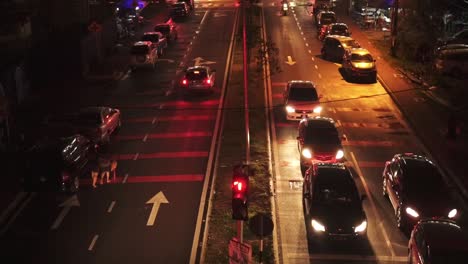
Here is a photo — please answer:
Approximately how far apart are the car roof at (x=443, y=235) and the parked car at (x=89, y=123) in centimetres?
1519

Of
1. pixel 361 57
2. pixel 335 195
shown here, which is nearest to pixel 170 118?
pixel 361 57

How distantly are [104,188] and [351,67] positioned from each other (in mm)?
21933

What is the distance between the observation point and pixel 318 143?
84.0 ft

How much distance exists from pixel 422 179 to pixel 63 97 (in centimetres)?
2365

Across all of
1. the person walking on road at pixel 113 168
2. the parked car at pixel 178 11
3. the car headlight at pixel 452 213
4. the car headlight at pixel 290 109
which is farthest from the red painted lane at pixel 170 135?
the parked car at pixel 178 11

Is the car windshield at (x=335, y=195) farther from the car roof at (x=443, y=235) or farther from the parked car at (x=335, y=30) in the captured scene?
the parked car at (x=335, y=30)

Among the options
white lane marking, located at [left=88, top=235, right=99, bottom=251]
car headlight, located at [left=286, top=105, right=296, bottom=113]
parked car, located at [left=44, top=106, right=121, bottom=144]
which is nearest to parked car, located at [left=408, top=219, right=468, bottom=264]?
white lane marking, located at [left=88, top=235, right=99, bottom=251]

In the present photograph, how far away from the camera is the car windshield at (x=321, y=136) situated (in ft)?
84.5

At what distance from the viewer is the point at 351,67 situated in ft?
134

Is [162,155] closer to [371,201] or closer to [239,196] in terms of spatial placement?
[371,201]

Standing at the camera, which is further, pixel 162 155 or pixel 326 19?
pixel 326 19

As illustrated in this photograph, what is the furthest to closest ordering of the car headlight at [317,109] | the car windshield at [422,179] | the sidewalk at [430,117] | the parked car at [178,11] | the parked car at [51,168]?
the parked car at [178,11]
the car headlight at [317,109]
the sidewalk at [430,117]
the parked car at [51,168]
the car windshield at [422,179]

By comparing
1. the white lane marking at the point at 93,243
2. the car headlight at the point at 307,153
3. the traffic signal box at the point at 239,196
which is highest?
the traffic signal box at the point at 239,196

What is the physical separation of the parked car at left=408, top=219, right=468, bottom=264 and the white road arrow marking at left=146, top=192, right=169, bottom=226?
27.2 feet
